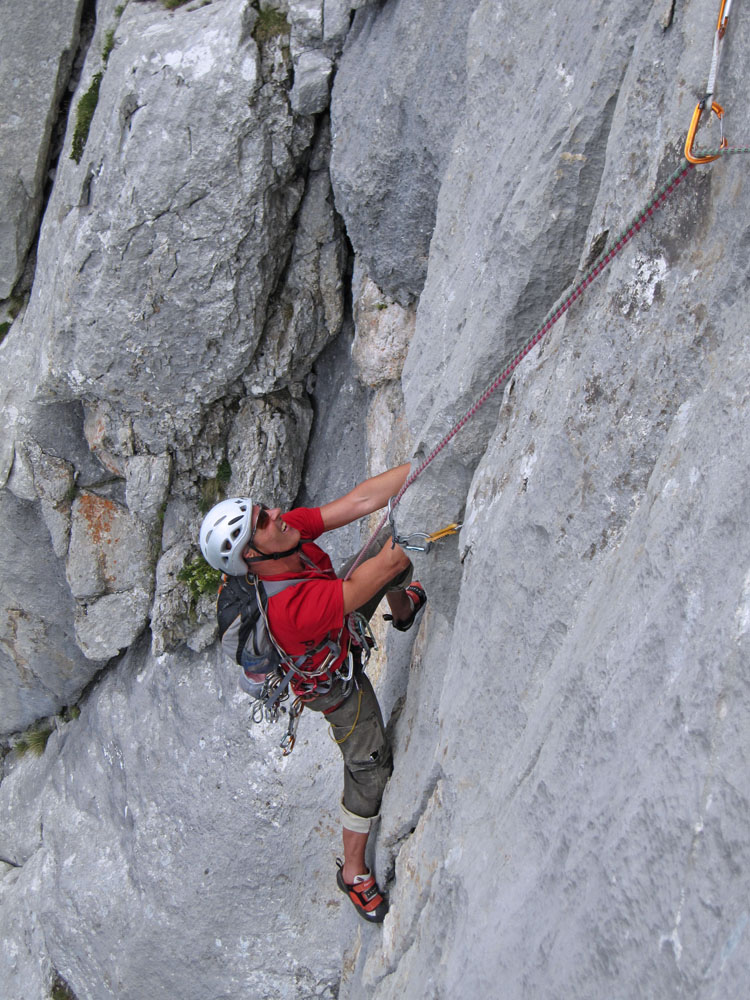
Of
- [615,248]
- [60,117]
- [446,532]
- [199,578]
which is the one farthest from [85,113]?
[615,248]

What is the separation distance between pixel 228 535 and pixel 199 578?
3791 millimetres

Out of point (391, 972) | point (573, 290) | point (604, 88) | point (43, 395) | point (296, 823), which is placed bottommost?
point (296, 823)

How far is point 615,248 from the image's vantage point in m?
3.22

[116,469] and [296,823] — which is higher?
[116,469]

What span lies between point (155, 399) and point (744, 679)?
6.76 meters

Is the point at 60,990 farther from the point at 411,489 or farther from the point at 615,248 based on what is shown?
the point at 615,248

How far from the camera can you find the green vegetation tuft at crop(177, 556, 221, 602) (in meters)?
8.58

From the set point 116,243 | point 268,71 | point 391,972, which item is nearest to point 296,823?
point 391,972

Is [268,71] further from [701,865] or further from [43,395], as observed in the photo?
[701,865]

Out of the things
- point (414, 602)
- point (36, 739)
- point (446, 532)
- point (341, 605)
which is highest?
point (446, 532)

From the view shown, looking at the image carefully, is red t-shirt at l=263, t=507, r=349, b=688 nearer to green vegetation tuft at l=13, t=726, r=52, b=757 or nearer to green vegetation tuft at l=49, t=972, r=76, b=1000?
green vegetation tuft at l=49, t=972, r=76, b=1000

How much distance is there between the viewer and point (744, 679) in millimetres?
Result: 2256

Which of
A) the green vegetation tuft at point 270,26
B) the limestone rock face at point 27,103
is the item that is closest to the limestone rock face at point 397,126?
the green vegetation tuft at point 270,26

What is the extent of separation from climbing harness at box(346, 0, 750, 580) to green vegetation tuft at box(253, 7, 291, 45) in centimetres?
452
